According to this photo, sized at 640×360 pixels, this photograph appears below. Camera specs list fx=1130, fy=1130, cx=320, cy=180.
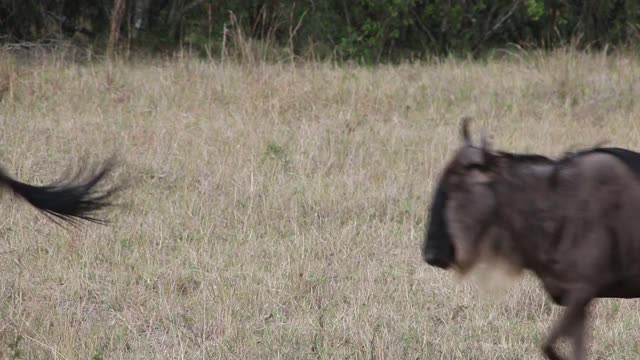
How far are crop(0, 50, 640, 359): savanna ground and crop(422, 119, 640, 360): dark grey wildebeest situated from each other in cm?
155

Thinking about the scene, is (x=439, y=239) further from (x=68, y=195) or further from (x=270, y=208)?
(x=270, y=208)

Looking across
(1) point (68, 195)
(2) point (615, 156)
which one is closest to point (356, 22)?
(1) point (68, 195)

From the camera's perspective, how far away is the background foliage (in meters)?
17.2

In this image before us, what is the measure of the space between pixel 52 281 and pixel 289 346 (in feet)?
5.12

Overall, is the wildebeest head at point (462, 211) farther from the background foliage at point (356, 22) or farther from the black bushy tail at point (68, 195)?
the background foliage at point (356, 22)

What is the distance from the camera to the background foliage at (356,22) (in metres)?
17.2

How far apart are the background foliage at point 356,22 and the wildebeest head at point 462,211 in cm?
1340

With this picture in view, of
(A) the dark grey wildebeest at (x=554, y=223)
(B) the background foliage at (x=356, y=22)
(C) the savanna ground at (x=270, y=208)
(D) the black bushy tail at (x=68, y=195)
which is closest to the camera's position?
(A) the dark grey wildebeest at (x=554, y=223)

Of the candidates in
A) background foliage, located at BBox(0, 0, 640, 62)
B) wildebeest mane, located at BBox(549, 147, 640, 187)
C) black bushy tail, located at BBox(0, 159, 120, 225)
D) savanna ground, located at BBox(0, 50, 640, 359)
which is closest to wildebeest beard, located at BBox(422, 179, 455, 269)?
wildebeest mane, located at BBox(549, 147, 640, 187)

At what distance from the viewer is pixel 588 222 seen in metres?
3.26

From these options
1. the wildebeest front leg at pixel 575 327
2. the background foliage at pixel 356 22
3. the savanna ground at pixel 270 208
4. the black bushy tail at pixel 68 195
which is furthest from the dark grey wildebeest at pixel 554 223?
the background foliage at pixel 356 22

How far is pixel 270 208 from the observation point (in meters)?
7.12

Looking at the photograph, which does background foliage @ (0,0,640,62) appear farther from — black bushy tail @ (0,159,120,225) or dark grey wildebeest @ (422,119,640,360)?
dark grey wildebeest @ (422,119,640,360)

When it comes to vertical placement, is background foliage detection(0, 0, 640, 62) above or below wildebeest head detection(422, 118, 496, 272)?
above
